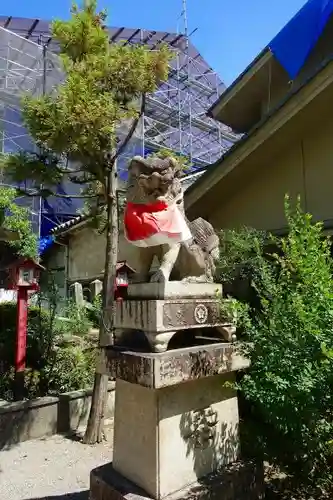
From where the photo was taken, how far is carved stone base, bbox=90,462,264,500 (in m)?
2.81

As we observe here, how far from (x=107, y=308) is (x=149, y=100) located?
10.8m

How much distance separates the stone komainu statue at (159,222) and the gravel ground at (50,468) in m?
2.98

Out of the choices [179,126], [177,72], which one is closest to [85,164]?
[179,126]

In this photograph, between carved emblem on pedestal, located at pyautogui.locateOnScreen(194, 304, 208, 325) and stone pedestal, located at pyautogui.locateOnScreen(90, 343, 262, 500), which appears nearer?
stone pedestal, located at pyautogui.locateOnScreen(90, 343, 262, 500)

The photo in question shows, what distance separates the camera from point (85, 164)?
6.49m

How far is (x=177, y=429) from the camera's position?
2896 mm

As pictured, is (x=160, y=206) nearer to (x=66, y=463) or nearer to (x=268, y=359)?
(x=268, y=359)

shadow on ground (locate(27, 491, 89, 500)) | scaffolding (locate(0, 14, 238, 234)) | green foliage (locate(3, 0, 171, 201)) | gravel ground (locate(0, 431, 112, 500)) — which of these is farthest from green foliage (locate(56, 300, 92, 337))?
scaffolding (locate(0, 14, 238, 234))

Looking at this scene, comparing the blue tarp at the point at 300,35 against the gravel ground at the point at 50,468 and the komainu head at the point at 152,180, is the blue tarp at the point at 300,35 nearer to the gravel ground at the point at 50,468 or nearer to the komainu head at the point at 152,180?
the komainu head at the point at 152,180

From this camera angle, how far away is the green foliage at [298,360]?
9.05 ft

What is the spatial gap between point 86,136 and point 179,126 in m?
15.0

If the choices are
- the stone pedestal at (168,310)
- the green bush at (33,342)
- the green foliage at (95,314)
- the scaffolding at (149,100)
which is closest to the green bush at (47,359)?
the green bush at (33,342)

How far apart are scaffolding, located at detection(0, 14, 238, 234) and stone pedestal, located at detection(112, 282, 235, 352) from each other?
36.1ft

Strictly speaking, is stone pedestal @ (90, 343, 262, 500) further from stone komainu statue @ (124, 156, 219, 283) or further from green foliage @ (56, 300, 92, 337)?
green foliage @ (56, 300, 92, 337)
